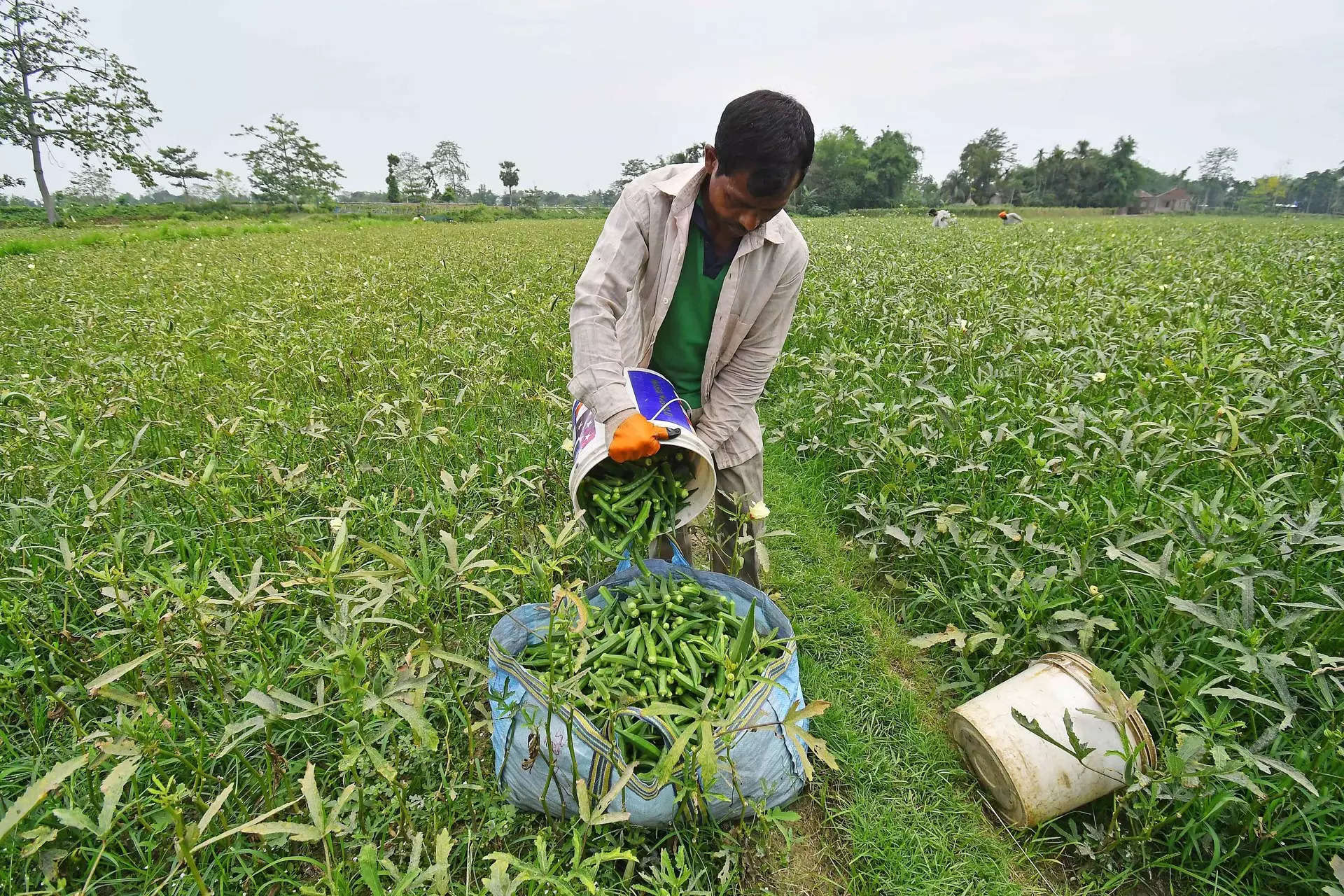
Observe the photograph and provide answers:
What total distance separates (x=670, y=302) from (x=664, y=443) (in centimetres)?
64

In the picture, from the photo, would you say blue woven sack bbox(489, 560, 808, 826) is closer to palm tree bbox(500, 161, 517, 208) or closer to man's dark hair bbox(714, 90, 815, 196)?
man's dark hair bbox(714, 90, 815, 196)

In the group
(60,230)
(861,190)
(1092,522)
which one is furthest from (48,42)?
(861,190)

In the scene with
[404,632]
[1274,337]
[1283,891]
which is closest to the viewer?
[1283,891]

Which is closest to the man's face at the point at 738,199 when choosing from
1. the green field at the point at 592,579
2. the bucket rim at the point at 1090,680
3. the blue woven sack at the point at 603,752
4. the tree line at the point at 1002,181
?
the green field at the point at 592,579

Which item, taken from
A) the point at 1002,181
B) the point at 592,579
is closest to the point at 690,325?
the point at 592,579

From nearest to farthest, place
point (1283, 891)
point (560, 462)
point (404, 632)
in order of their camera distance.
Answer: point (1283, 891)
point (404, 632)
point (560, 462)

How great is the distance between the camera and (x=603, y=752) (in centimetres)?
151

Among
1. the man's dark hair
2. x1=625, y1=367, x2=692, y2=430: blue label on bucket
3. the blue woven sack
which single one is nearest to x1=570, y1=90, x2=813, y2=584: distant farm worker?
the man's dark hair

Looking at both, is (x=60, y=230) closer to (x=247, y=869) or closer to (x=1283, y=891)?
(x=247, y=869)

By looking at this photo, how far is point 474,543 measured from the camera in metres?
2.59

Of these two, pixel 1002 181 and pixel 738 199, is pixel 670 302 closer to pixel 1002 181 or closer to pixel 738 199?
pixel 738 199

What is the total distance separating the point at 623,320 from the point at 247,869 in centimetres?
181

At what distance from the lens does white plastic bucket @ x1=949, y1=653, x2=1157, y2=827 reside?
1.77m

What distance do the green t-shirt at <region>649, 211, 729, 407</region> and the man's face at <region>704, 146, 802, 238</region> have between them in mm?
216
